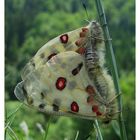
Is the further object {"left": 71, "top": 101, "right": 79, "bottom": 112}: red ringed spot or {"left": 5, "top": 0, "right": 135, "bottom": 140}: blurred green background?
{"left": 5, "top": 0, "right": 135, "bottom": 140}: blurred green background

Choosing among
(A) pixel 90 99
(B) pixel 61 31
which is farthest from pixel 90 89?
(B) pixel 61 31

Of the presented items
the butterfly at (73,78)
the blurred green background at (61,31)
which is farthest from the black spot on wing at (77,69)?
the blurred green background at (61,31)

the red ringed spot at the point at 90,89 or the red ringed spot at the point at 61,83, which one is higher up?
the red ringed spot at the point at 61,83

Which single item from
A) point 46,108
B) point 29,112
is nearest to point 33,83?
point 46,108

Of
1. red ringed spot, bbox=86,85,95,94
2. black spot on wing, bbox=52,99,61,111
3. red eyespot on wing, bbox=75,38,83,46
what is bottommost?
black spot on wing, bbox=52,99,61,111

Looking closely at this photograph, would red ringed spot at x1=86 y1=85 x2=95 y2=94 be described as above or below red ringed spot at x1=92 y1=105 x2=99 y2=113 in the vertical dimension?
above

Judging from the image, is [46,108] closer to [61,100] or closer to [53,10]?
[61,100]

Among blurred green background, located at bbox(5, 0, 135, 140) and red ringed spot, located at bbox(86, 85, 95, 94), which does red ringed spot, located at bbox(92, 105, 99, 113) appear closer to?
red ringed spot, located at bbox(86, 85, 95, 94)

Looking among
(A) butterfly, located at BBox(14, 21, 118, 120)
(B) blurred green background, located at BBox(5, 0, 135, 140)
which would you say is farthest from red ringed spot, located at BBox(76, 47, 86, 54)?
(B) blurred green background, located at BBox(5, 0, 135, 140)

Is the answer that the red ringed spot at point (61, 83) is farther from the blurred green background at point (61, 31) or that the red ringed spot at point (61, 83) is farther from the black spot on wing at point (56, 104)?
the blurred green background at point (61, 31)
